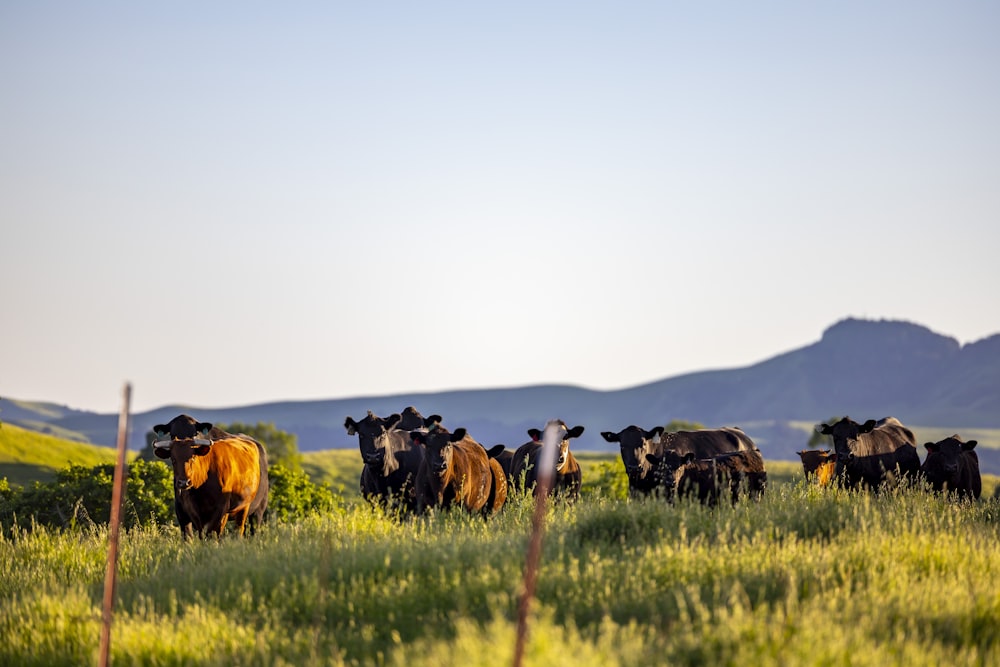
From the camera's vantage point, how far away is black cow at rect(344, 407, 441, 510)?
20.5 metres

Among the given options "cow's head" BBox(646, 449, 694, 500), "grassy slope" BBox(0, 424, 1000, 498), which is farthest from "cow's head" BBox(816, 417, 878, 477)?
"grassy slope" BBox(0, 424, 1000, 498)

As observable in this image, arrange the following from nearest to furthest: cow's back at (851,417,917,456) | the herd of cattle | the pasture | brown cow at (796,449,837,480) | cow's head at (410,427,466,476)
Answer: the pasture < the herd of cattle < cow's head at (410,427,466,476) < cow's back at (851,417,917,456) < brown cow at (796,449,837,480)

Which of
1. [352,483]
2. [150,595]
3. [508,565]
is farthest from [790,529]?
[352,483]

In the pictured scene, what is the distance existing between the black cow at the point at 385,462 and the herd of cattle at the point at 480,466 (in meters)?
0.02

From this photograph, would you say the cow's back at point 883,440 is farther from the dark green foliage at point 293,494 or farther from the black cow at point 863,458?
the dark green foliage at point 293,494

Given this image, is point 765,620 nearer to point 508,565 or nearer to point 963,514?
point 508,565

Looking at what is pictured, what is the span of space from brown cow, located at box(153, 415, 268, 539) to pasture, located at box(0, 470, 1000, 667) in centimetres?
176

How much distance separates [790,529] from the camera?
13.9 meters

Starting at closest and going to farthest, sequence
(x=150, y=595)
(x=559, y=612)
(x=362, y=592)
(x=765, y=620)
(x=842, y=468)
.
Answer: (x=765, y=620) < (x=559, y=612) < (x=362, y=592) < (x=150, y=595) < (x=842, y=468)

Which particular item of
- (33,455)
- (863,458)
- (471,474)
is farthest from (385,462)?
(33,455)

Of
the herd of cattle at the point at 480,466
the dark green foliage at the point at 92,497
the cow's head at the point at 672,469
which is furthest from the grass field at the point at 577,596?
the dark green foliage at the point at 92,497

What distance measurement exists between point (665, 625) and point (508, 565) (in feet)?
7.49

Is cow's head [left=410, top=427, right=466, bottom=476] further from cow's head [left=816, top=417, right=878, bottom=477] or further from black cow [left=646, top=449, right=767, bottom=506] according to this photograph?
cow's head [left=816, top=417, right=878, bottom=477]

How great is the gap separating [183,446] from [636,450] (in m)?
8.35
